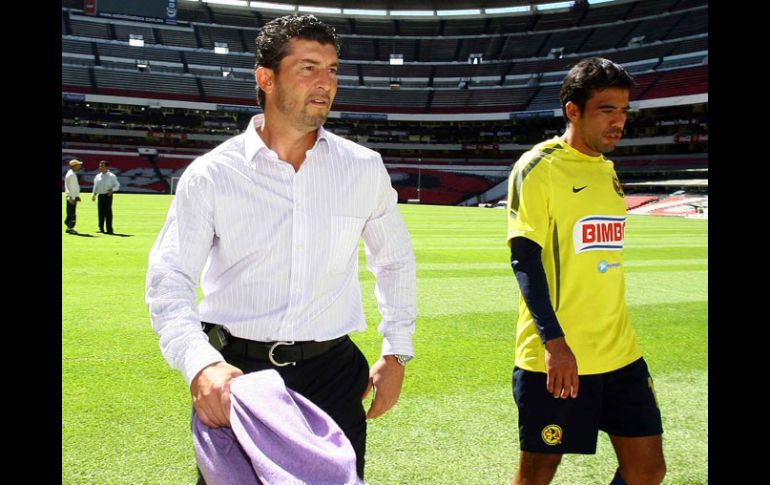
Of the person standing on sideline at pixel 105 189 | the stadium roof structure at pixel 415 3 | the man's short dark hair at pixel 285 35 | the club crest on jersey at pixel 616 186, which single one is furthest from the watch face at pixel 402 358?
the stadium roof structure at pixel 415 3

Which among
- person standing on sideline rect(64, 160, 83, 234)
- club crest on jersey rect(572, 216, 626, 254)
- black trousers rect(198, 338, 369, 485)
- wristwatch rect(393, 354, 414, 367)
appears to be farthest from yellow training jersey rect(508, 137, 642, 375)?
person standing on sideline rect(64, 160, 83, 234)

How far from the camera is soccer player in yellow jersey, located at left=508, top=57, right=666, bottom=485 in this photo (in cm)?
256

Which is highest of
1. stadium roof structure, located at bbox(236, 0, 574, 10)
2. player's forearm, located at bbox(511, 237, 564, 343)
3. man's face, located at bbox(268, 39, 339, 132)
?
stadium roof structure, located at bbox(236, 0, 574, 10)

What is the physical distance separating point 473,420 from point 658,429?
1628mm

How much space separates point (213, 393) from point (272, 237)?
2.08 ft

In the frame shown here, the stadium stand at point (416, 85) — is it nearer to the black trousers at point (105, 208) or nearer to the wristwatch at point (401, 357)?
the black trousers at point (105, 208)

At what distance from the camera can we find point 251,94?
60.8 meters

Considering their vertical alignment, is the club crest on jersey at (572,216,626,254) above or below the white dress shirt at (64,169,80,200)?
below

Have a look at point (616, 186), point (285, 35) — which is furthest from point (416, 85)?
point (285, 35)

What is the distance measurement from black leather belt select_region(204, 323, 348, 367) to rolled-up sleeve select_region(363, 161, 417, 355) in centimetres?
31

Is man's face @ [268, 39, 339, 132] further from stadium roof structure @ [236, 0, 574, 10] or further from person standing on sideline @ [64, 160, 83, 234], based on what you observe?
stadium roof structure @ [236, 0, 574, 10]

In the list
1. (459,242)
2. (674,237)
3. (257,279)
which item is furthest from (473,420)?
(674,237)

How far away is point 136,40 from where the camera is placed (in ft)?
204

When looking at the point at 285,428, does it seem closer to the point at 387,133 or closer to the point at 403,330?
the point at 403,330
